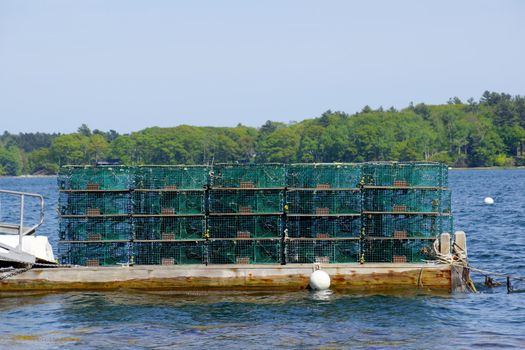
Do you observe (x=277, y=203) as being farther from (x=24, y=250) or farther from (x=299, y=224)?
(x=24, y=250)

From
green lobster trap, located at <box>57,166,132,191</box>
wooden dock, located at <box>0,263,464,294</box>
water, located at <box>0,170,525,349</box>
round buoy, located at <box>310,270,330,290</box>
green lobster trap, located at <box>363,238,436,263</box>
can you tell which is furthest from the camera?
green lobster trap, located at <box>363,238,436,263</box>

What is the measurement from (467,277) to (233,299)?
7624 mm

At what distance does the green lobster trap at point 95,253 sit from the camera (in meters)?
28.9

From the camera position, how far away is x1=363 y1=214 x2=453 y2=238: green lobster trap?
94.8ft

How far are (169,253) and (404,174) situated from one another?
25.6ft

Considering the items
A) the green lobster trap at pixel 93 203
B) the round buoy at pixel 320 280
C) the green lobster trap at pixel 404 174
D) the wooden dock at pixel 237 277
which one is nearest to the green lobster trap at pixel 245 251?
the wooden dock at pixel 237 277

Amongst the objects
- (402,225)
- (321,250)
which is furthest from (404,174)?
(321,250)

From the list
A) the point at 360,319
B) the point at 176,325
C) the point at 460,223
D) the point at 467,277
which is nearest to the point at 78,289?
the point at 176,325

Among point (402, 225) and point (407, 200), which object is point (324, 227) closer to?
point (402, 225)

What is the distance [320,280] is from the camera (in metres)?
27.6

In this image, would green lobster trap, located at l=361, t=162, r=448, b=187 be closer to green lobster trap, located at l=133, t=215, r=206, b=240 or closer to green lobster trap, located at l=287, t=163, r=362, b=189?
green lobster trap, located at l=287, t=163, r=362, b=189

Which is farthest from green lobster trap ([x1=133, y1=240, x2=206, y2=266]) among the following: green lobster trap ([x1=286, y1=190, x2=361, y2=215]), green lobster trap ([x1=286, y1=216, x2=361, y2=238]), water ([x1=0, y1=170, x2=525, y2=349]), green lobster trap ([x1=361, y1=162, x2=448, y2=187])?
green lobster trap ([x1=361, y1=162, x2=448, y2=187])

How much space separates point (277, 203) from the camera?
28.8m

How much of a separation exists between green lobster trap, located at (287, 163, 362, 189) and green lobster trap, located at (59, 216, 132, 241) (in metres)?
5.51
